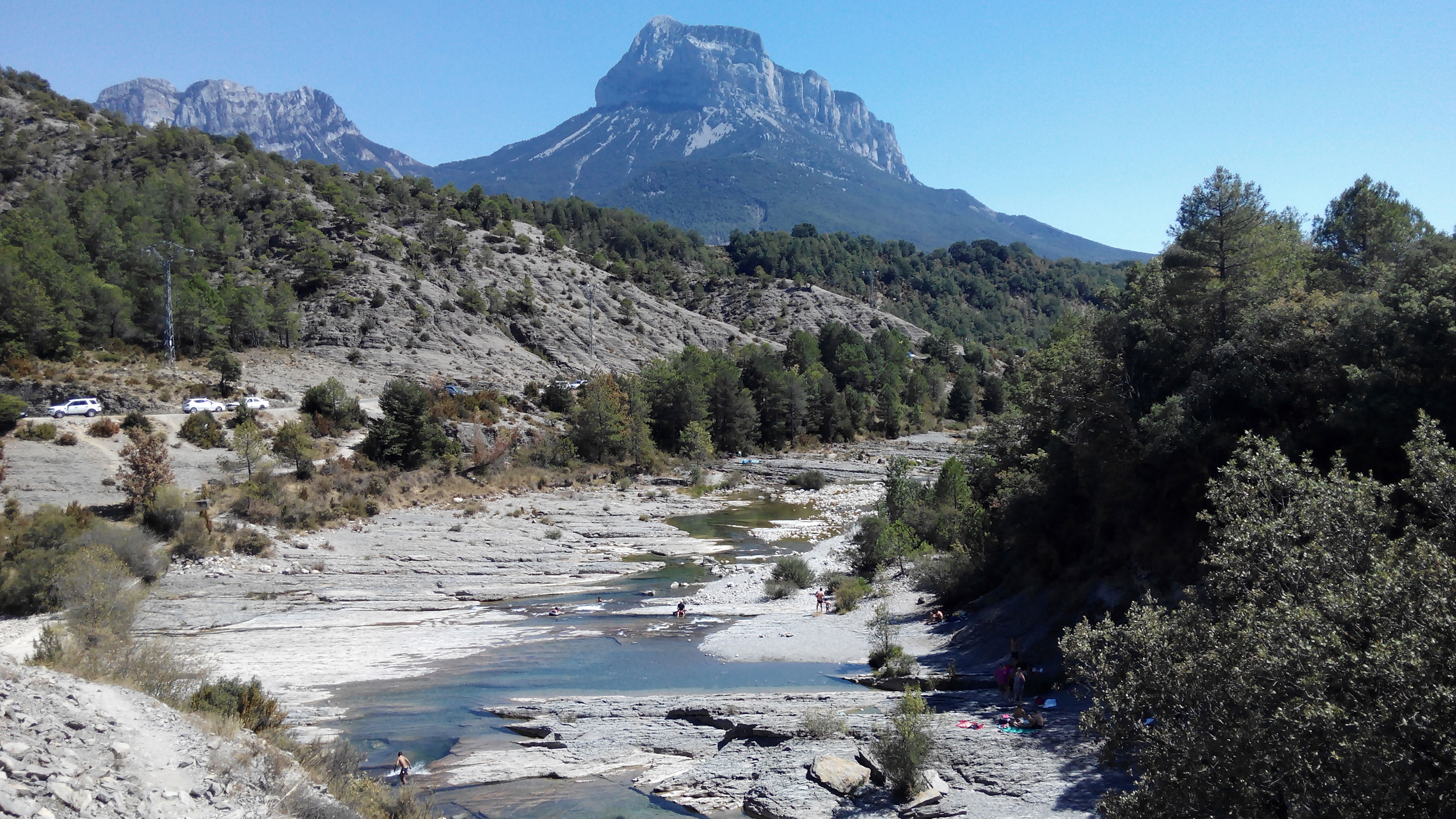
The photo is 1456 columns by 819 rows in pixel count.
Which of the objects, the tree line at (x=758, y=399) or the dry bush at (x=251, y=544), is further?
the tree line at (x=758, y=399)

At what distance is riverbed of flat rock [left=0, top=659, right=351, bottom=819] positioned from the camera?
12.0 meters

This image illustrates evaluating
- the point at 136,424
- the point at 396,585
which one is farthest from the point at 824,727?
the point at 136,424

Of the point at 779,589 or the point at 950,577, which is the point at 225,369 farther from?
the point at 950,577

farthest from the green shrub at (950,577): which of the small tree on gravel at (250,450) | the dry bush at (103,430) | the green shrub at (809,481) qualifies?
the dry bush at (103,430)

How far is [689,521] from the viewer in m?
59.6

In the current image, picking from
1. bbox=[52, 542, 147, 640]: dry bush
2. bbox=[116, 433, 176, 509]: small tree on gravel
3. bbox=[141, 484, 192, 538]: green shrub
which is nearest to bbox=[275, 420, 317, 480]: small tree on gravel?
bbox=[116, 433, 176, 509]: small tree on gravel

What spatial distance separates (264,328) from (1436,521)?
85073 millimetres

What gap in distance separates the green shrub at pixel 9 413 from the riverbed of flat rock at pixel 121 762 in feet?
129

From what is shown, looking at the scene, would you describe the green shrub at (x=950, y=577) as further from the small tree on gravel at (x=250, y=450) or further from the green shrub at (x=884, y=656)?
the small tree on gravel at (x=250, y=450)

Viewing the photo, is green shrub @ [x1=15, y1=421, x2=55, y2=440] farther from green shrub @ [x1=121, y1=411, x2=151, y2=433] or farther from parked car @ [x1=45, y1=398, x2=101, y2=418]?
green shrub @ [x1=121, y1=411, x2=151, y2=433]

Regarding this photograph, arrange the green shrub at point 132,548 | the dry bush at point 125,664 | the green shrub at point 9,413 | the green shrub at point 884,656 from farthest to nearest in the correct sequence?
the green shrub at point 9,413
the green shrub at point 132,548
the green shrub at point 884,656
the dry bush at point 125,664

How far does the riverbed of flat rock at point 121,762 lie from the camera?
471 inches

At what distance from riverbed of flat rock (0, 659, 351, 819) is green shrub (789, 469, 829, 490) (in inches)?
2431

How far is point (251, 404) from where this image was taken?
6350cm
